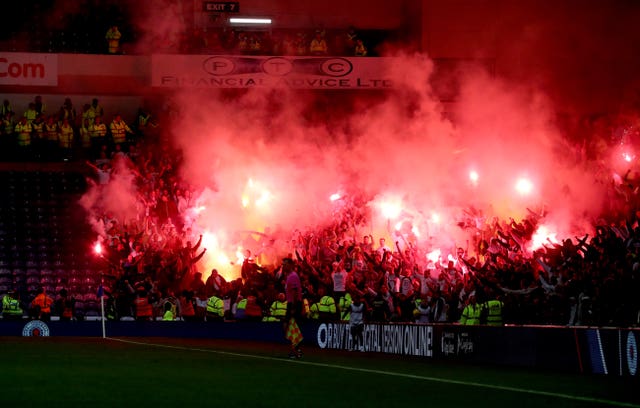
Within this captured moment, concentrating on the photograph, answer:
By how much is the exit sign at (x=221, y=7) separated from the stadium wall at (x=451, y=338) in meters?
14.0

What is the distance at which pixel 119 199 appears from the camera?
106ft

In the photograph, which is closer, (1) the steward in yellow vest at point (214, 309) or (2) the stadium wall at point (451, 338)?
(2) the stadium wall at point (451, 338)

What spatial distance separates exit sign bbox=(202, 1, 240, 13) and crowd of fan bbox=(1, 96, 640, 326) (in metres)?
5.78

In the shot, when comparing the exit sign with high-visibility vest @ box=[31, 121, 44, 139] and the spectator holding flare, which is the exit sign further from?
the spectator holding flare

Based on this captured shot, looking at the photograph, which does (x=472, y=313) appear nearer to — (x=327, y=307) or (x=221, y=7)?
(x=327, y=307)

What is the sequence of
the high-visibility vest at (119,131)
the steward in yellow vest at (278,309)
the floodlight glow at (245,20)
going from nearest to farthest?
the steward in yellow vest at (278,309)
the high-visibility vest at (119,131)
the floodlight glow at (245,20)

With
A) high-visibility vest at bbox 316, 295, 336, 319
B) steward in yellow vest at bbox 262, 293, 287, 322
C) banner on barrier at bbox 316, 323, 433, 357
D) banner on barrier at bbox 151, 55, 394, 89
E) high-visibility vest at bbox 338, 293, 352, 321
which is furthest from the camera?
banner on barrier at bbox 151, 55, 394, 89

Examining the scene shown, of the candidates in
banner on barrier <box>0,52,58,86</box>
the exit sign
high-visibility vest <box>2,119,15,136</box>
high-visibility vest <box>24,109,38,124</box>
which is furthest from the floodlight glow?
high-visibility vest <box>2,119,15,136</box>

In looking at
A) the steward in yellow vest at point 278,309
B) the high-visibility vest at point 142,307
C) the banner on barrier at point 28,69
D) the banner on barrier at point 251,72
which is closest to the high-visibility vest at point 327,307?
the steward in yellow vest at point 278,309

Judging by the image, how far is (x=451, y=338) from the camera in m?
18.3

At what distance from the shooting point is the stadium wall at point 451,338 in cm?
1436

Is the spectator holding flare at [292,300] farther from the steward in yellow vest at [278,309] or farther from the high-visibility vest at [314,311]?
the steward in yellow vest at [278,309]

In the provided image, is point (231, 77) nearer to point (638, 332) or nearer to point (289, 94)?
point (289, 94)

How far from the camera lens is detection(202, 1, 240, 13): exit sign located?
37250 mm
